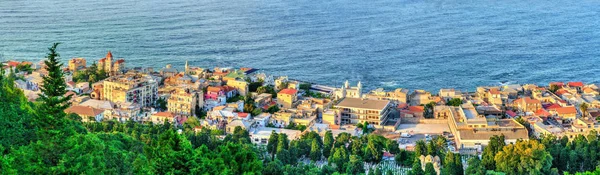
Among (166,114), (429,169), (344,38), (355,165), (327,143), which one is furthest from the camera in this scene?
(344,38)

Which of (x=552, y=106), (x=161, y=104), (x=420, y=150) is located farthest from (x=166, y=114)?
(x=552, y=106)

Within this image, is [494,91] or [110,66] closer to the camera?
[494,91]

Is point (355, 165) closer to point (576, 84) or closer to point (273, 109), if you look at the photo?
point (273, 109)

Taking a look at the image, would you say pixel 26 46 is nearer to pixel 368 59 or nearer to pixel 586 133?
pixel 368 59

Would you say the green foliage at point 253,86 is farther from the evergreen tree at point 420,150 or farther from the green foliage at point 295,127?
the evergreen tree at point 420,150

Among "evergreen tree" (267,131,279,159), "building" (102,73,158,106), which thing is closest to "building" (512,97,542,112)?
"evergreen tree" (267,131,279,159)

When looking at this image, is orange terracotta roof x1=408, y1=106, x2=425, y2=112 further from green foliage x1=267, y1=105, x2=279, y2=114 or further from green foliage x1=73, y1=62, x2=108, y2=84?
green foliage x1=73, y1=62, x2=108, y2=84
